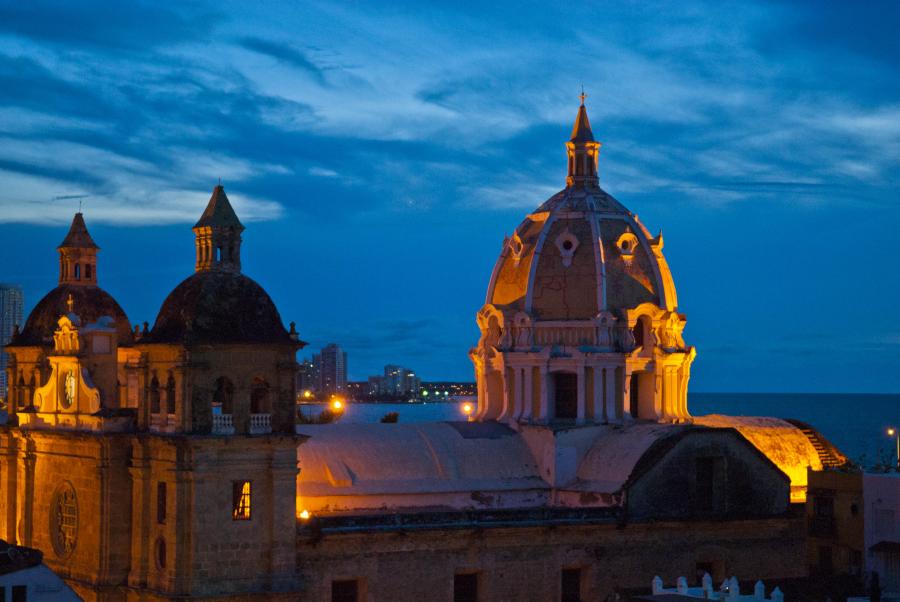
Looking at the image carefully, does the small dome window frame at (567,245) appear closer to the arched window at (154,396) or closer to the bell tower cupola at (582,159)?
the bell tower cupola at (582,159)

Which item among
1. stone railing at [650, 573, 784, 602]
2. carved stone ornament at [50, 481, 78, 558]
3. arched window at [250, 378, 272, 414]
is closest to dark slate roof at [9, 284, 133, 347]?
carved stone ornament at [50, 481, 78, 558]

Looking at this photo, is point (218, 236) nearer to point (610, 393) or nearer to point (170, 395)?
point (170, 395)

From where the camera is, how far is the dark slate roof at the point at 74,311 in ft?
225

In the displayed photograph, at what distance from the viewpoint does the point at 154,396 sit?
6003cm

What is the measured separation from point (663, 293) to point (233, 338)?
23219 mm

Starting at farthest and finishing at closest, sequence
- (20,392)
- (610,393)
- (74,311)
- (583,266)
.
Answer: (583,266) < (610,393) < (20,392) < (74,311)

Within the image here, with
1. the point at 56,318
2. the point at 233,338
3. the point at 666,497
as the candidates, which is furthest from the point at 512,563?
the point at 56,318

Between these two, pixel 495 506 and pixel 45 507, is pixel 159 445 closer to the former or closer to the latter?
pixel 45 507

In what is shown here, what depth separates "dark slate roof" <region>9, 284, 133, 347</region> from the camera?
225 feet

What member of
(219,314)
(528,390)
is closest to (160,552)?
(219,314)

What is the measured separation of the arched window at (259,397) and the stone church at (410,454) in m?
0.10

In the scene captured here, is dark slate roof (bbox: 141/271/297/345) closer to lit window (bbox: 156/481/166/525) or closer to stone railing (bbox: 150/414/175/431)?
stone railing (bbox: 150/414/175/431)

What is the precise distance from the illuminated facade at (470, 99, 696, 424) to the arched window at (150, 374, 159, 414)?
18544 mm

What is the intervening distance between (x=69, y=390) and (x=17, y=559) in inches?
398
